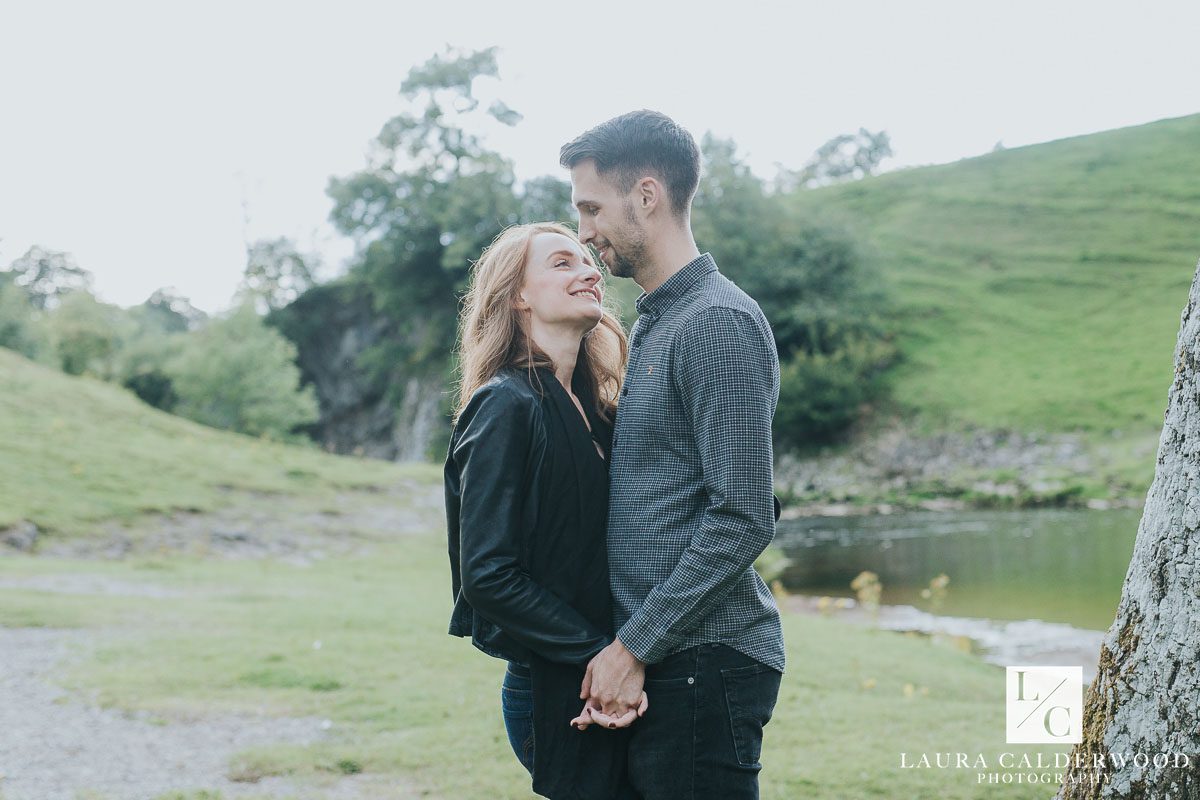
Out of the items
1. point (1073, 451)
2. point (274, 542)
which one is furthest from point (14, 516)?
point (1073, 451)

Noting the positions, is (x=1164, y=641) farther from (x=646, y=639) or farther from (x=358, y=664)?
(x=358, y=664)

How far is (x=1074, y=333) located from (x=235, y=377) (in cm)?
4130

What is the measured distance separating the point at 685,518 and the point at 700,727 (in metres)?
0.60

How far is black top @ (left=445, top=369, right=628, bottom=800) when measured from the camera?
2859mm

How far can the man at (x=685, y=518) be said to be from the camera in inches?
110

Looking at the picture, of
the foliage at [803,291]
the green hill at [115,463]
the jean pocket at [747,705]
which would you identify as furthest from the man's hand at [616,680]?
the foliage at [803,291]

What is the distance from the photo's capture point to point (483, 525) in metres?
2.87

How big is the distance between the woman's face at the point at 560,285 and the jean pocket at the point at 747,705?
3.97 feet

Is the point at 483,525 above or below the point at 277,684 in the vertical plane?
above

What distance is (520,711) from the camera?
3.18m

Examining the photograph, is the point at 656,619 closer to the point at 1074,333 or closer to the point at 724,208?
the point at 724,208

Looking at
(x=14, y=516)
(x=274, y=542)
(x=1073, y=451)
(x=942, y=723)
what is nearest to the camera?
(x=942, y=723)

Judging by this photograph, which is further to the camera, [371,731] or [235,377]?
[235,377]

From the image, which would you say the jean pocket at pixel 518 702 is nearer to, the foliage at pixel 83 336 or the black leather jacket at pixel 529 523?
the black leather jacket at pixel 529 523
